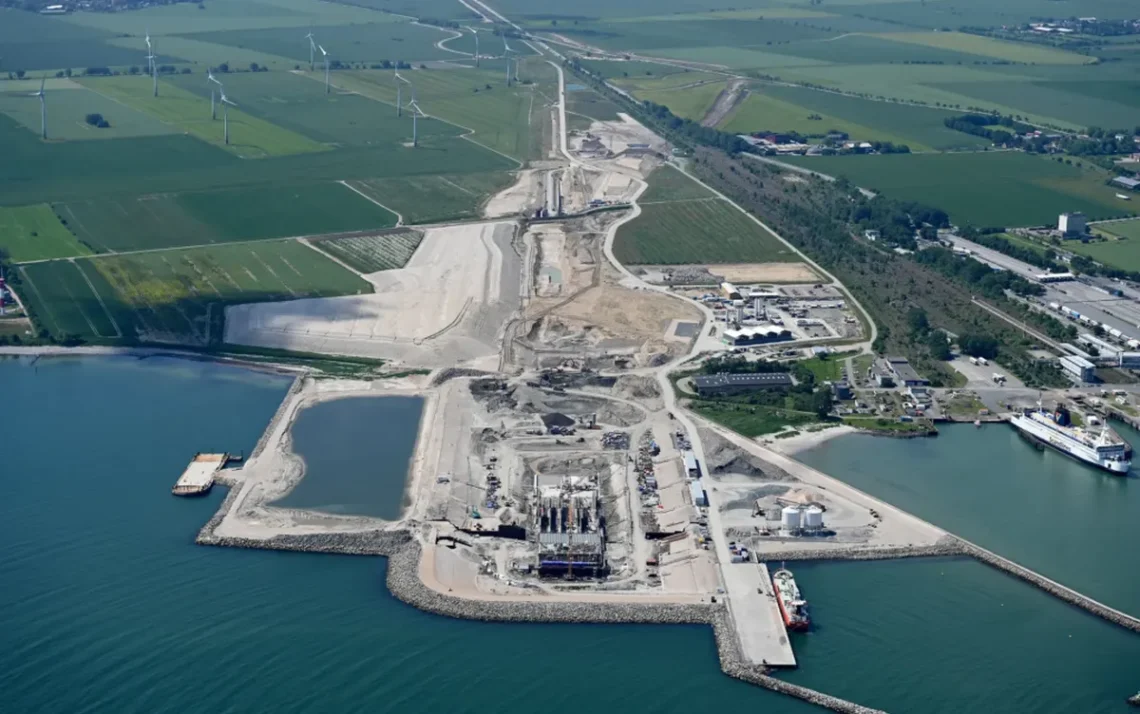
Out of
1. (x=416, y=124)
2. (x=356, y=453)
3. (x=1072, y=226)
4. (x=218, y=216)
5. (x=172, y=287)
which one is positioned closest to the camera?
(x=356, y=453)

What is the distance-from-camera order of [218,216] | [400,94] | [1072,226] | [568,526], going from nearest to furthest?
[568,526] → [1072,226] → [218,216] → [400,94]

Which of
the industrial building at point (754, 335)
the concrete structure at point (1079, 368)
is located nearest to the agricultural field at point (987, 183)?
the concrete structure at point (1079, 368)

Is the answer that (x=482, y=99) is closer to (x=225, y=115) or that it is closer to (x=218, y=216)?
(x=225, y=115)

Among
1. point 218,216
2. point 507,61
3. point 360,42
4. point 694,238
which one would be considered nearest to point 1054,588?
point 694,238

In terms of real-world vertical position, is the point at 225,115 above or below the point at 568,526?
above

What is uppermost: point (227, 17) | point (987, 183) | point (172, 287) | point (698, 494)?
point (227, 17)

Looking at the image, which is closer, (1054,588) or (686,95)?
Result: (1054,588)

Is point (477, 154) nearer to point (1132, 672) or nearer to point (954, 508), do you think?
point (954, 508)

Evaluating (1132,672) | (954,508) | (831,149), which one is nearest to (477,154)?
(831,149)
